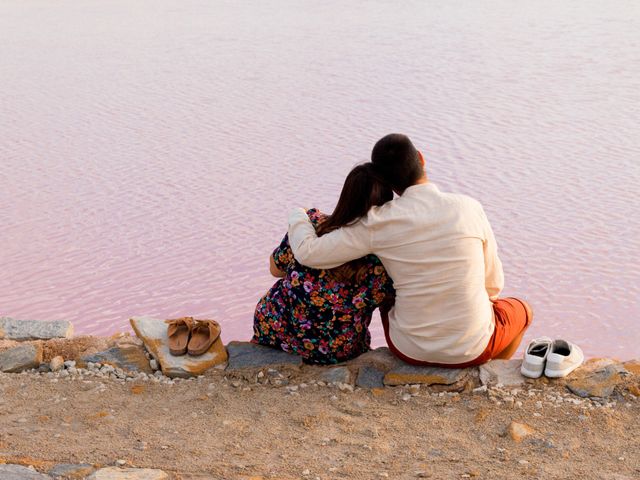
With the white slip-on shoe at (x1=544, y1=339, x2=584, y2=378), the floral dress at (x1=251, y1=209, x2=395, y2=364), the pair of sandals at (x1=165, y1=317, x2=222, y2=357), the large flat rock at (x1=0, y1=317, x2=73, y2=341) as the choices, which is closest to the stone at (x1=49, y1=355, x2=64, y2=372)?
the pair of sandals at (x1=165, y1=317, x2=222, y2=357)

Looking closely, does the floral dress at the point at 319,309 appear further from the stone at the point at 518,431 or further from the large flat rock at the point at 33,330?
the large flat rock at the point at 33,330

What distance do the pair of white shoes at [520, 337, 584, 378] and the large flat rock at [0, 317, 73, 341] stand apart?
8.04 feet

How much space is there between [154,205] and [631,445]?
5.36 meters

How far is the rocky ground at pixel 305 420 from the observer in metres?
3.21

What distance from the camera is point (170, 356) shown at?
13.8 ft

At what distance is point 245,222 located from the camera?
7.48 m

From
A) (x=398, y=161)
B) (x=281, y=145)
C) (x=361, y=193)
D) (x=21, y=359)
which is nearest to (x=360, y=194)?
(x=361, y=193)

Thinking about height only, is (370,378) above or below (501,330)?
below

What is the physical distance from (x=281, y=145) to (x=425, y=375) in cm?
566

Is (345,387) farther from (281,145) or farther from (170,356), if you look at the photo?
(281,145)

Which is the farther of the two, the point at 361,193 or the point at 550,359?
the point at 550,359

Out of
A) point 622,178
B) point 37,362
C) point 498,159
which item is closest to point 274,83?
point 498,159

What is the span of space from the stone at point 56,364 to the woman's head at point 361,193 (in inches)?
61.8

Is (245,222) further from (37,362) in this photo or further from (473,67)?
(473,67)
